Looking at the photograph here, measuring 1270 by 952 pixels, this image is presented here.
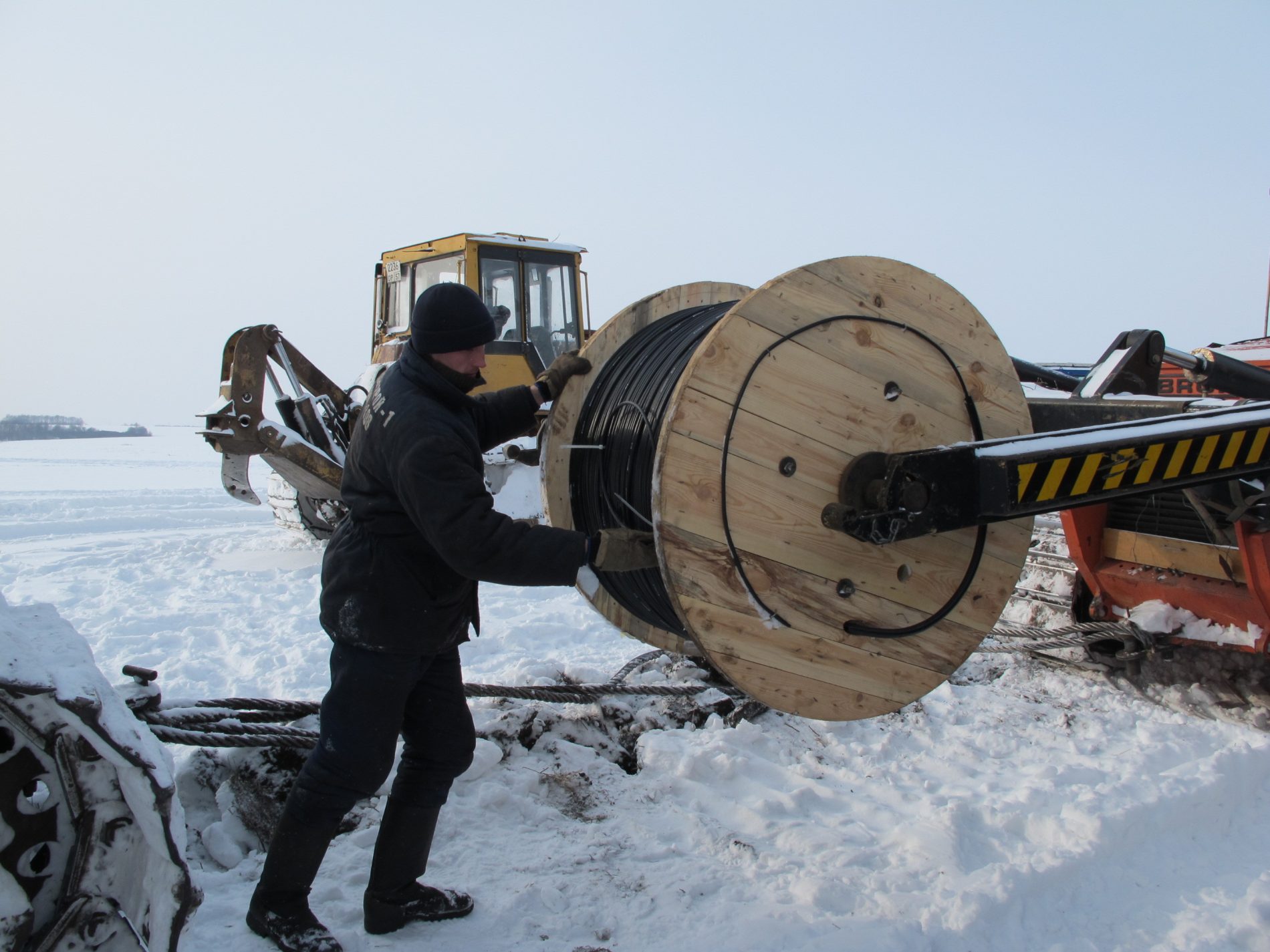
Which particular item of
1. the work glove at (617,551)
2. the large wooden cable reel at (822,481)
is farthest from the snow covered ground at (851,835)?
the work glove at (617,551)

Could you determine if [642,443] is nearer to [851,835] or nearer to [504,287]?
[851,835]

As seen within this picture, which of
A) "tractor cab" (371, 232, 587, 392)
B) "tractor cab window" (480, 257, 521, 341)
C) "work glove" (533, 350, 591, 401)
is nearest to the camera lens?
"work glove" (533, 350, 591, 401)

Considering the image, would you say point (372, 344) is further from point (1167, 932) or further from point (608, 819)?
point (1167, 932)

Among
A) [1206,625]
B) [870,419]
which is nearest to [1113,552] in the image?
[1206,625]

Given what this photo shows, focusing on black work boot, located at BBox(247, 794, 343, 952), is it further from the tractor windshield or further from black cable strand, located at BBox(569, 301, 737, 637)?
the tractor windshield

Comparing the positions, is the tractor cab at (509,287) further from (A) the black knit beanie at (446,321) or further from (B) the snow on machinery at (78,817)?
(B) the snow on machinery at (78,817)

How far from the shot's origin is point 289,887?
8.94 ft

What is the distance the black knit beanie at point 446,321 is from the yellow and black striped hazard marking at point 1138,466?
1.65 m

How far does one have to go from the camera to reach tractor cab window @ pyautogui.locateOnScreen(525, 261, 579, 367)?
10.5 m

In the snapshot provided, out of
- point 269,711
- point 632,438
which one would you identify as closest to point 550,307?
point 269,711

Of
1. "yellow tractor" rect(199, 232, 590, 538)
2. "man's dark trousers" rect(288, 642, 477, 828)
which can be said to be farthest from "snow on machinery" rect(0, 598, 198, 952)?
"yellow tractor" rect(199, 232, 590, 538)

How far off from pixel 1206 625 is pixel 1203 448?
239cm

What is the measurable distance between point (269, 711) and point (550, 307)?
24.4 ft

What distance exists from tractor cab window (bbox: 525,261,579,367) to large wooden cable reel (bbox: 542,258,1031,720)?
7759 mm
